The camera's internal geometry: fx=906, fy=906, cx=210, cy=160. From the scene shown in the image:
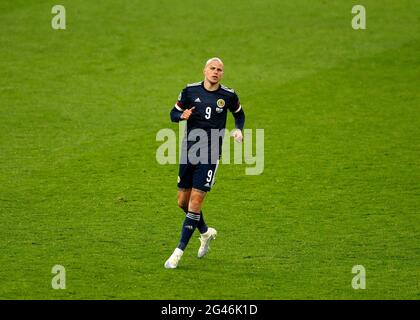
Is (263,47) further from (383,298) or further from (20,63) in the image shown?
(383,298)

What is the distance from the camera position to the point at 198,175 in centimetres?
1145

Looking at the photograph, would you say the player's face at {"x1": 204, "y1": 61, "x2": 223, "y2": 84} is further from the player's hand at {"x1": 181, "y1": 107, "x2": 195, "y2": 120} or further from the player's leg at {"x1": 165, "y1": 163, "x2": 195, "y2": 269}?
the player's leg at {"x1": 165, "y1": 163, "x2": 195, "y2": 269}

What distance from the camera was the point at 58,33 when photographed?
78.2 ft

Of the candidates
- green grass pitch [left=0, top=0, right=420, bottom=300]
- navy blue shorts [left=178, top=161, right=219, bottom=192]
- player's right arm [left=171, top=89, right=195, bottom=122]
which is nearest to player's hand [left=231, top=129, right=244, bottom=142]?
navy blue shorts [left=178, top=161, right=219, bottom=192]

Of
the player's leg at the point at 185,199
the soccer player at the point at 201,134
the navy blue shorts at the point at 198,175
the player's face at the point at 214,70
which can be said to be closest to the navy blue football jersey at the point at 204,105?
the soccer player at the point at 201,134

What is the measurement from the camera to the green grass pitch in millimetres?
11266

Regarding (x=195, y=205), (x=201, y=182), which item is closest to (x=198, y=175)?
(x=201, y=182)

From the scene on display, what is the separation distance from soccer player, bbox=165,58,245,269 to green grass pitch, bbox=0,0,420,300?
0.73 meters

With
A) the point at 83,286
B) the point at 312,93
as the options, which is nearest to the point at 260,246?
the point at 83,286

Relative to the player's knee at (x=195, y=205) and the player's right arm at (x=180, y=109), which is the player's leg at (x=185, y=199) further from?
the player's right arm at (x=180, y=109)

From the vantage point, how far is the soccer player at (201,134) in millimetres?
11422

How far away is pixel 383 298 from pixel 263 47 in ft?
44.2

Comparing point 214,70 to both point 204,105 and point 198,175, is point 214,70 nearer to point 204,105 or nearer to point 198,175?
point 204,105

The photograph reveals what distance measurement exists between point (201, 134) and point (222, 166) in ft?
16.3
